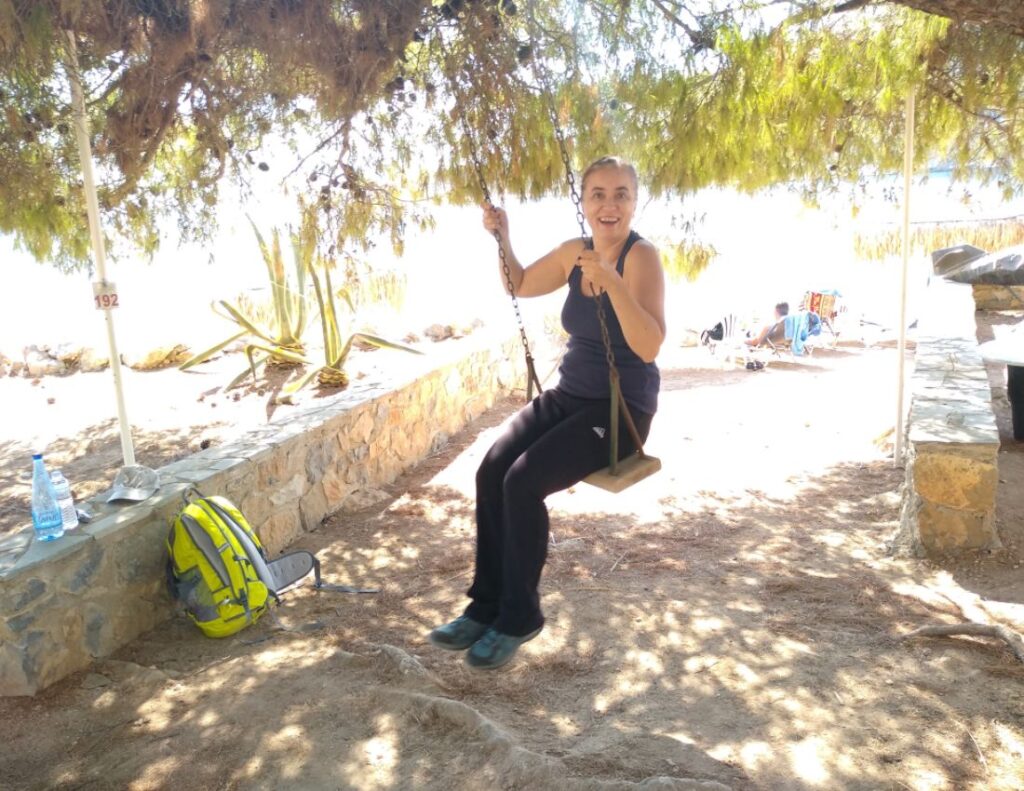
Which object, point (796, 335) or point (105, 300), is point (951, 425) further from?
point (796, 335)

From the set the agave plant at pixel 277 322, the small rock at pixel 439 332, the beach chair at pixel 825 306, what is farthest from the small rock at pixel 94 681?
the beach chair at pixel 825 306

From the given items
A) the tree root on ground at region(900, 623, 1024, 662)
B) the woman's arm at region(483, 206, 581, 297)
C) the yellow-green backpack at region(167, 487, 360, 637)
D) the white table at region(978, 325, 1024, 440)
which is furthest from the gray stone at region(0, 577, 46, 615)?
the white table at region(978, 325, 1024, 440)

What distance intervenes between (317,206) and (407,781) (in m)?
3.08

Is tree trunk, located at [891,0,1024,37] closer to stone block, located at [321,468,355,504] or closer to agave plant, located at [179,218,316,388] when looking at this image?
stone block, located at [321,468,355,504]

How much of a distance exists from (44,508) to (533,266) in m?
1.78

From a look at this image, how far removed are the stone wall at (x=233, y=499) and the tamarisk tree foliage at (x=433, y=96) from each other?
1082mm

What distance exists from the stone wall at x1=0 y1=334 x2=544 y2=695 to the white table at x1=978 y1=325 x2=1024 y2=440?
3331 millimetres

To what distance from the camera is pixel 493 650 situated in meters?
2.17

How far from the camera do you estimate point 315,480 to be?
4.21 metres

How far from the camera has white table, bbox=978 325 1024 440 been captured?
449cm

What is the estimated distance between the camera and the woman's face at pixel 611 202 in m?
2.32

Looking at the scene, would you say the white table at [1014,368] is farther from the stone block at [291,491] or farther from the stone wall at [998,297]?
the stone wall at [998,297]

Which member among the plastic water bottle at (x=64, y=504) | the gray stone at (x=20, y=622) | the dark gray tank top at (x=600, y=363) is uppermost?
the dark gray tank top at (x=600, y=363)

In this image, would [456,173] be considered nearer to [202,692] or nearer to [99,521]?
[99,521]
